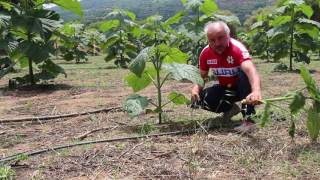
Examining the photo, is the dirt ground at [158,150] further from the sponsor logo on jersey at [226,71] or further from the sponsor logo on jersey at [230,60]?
the sponsor logo on jersey at [230,60]

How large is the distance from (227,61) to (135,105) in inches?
30.9

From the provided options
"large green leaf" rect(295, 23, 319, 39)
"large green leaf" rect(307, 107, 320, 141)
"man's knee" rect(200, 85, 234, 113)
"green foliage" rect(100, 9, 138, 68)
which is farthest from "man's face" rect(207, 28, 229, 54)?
"green foliage" rect(100, 9, 138, 68)

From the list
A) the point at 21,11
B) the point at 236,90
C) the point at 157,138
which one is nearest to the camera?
the point at 157,138

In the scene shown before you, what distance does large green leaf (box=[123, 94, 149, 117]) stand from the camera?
371cm

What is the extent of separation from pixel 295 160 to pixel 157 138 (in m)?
0.97

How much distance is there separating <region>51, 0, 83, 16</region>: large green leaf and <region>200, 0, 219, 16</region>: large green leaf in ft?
4.95

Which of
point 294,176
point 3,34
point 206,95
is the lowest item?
point 294,176

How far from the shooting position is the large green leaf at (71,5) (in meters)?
6.13

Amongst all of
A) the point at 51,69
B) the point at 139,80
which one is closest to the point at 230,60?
the point at 139,80

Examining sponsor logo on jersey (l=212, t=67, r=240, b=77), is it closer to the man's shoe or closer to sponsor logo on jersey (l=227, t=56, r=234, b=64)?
sponsor logo on jersey (l=227, t=56, r=234, b=64)

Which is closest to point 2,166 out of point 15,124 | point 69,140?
point 69,140

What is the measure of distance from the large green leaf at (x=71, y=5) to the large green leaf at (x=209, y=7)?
1510 mm

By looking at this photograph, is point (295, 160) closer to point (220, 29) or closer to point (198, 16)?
point (220, 29)

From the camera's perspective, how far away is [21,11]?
20.5 feet
